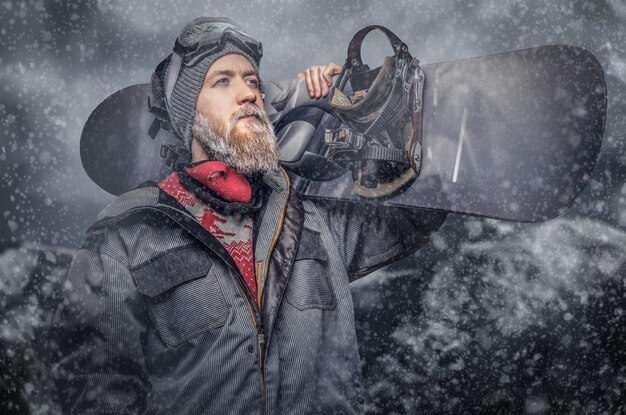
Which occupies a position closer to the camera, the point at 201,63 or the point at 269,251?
the point at 269,251

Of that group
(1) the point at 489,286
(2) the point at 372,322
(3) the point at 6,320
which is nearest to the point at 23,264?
(3) the point at 6,320

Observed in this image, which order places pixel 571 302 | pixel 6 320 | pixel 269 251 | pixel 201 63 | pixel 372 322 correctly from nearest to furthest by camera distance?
1. pixel 269 251
2. pixel 201 63
3. pixel 6 320
4. pixel 372 322
5. pixel 571 302

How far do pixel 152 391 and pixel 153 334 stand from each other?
18 cm

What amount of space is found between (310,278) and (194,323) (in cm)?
42

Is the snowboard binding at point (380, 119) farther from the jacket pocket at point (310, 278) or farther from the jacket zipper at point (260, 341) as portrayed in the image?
the jacket zipper at point (260, 341)

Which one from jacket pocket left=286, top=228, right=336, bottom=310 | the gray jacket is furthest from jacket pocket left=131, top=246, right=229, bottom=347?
jacket pocket left=286, top=228, right=336, bottom=310

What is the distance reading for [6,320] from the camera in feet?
11.8

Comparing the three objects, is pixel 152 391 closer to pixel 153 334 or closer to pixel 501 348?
pixel 153 334

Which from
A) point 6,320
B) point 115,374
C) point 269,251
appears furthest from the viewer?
point 6,320

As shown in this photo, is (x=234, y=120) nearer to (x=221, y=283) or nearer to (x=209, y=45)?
(x=209, y=45)

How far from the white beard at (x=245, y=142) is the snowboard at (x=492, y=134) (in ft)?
0.82

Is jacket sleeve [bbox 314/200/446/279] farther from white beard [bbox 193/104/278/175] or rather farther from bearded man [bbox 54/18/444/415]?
white beard [bbox 193/104/278/175]

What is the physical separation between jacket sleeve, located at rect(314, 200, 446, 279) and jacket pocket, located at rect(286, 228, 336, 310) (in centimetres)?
18

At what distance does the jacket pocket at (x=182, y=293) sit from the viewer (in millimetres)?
1534
